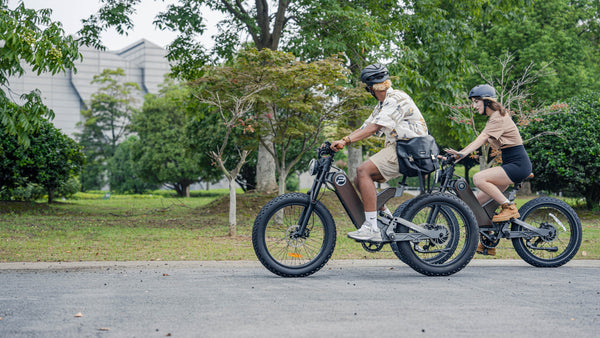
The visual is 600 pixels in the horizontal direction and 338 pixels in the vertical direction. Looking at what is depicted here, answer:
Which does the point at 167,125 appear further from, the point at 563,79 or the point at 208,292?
the point at 208,292

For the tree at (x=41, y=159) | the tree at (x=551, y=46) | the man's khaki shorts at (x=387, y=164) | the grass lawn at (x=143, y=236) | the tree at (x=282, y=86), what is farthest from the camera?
the tree at (x=551, y=46)

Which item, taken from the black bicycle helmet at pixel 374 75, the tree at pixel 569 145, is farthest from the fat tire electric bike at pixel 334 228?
the tree at pixel 569 145

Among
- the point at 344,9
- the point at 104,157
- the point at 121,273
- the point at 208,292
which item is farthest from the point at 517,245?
the point at 104,157

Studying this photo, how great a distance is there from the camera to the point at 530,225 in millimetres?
6238

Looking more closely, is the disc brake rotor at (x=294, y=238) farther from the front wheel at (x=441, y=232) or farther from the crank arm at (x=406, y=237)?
the front wheel at (x=441, y=232)

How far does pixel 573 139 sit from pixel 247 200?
27.5 ft

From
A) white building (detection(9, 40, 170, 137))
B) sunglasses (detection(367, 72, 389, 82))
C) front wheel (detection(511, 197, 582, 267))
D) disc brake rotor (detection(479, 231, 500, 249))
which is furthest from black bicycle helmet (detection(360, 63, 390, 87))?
white building (detection(9, 40, 170, 137))

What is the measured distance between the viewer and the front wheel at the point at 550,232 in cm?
626

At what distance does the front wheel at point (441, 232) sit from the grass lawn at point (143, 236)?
624mm

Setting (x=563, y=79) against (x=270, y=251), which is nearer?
(x=270, y=251)

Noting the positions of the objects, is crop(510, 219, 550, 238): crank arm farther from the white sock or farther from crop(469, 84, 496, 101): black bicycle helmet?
the white sock

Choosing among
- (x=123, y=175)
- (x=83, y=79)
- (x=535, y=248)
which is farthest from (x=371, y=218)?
(x=83, y=79)

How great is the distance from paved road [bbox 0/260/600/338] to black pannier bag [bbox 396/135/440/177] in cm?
A: 105

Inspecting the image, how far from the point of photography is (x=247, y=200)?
15.7 metres
